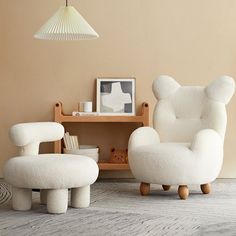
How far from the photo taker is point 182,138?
15.5ft

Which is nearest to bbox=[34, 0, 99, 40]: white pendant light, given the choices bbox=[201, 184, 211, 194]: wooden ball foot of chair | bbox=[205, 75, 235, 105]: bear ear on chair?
bbox=[205, 75, 235, 105]: bear ear on chair

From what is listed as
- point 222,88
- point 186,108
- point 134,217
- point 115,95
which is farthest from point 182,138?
point 134,217

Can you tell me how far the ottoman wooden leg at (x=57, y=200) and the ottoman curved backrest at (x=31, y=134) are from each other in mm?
416

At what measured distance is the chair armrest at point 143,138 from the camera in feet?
14.5

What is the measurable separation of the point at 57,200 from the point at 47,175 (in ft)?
0.61

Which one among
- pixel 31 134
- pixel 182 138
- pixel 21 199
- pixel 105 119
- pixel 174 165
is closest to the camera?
pixel 21 199

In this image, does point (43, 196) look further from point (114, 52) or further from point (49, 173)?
point (114, 52)

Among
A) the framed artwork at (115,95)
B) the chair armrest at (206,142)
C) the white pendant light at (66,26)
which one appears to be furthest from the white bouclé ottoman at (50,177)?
the framed artwork at (115,95)

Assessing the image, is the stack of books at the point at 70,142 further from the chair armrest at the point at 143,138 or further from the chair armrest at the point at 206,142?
the chair armrest at the point at 206,142

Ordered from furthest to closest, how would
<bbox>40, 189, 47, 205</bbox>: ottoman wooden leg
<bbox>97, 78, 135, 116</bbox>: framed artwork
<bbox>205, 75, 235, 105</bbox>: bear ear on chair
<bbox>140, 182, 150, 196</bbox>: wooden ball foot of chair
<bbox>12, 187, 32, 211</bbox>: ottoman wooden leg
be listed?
1. <bbox>97, 78, 135, 116</bbox>: framed artwork
2. <bbox>205, 75, 235, 105</bbox>: bear ear on chair
3. <bbox>140, 182, 150, 196</bbox>: wooden ball foot of chair
4. <bbox>40, 189, 47, 205</bbox>: ottoman wooden leg
5. <bbox>12, 187, 32, 211</bbox>: ottoman wooden leg

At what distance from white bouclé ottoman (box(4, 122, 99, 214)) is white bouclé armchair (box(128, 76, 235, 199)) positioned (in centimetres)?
60

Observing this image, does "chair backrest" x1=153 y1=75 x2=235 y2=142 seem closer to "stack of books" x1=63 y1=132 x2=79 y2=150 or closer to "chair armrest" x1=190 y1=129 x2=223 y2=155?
"chair armrest" x1=190 y1=129 x2=223 y2=155

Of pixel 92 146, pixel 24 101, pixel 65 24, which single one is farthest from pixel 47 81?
pixel 65 24

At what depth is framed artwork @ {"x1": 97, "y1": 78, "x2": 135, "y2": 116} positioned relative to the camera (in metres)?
5.33
